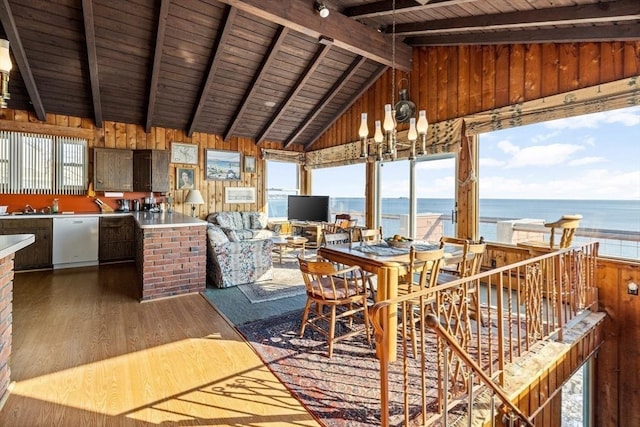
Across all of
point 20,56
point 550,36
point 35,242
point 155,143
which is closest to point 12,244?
point 20,56

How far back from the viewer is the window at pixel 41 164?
522cm

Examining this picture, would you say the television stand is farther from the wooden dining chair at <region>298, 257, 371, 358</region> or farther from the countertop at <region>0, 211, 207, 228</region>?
the wooden dining chair at <region>298, 257, 371, 358</region>

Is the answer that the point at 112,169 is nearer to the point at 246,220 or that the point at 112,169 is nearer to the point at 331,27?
the point at 246,220

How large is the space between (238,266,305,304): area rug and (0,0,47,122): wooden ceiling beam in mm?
4247

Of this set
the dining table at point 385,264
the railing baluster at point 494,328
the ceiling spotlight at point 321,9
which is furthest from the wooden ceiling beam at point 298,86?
the railing baluster at point 494,328

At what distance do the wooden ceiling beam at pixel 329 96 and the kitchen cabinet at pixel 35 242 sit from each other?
501 cm

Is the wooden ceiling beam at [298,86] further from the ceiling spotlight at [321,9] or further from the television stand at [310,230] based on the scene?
the television stand at [310,230]

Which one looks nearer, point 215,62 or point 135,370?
point 135,370

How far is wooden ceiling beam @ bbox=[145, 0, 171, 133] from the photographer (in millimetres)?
3943

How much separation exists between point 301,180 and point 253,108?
2493 millimetres

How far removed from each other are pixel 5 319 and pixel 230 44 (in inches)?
171

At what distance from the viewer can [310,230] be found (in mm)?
7762

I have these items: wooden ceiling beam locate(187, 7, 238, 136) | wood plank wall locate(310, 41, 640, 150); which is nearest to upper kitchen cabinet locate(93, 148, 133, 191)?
wooden ceiling beam locate(187, 7, 238, 136)

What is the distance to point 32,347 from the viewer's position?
2.63 meters
